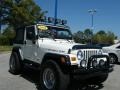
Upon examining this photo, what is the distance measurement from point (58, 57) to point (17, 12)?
37.9 metres

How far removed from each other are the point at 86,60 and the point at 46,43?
1778 mm

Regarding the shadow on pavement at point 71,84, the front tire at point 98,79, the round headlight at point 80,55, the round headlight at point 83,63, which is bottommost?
the shadow on pavement at point 71,84

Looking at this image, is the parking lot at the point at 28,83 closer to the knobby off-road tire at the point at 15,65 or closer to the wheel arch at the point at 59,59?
the knobby off-road tire at the point at 15,65

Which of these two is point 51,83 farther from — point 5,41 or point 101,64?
point 5,41

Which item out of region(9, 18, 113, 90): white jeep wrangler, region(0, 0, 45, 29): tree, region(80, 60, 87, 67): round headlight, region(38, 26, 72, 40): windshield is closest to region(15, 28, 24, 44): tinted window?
region(9, 18, 113, 90): white jeep wrangler

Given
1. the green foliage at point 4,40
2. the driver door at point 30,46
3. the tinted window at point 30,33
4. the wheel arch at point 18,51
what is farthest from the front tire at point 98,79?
the green foliage at point 4,40

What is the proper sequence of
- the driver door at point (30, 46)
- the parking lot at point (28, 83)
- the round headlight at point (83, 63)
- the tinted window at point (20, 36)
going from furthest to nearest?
the tinted window at point (20, 36), the driver door at point (30, 46), the parking lot at point (28, 83), the round headlight at point (83, 63)

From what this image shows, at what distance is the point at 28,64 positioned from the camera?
36.4 feet

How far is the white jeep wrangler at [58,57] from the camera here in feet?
27.7

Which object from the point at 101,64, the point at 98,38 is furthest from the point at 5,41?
the point at 98,38

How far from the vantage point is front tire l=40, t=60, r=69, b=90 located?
8398mm

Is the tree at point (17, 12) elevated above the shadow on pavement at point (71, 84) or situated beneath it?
elevated above

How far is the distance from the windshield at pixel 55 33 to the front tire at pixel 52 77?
1779mm

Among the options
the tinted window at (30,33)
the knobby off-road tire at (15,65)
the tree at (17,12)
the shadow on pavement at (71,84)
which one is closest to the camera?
the shadow on pavement at (71,84)
